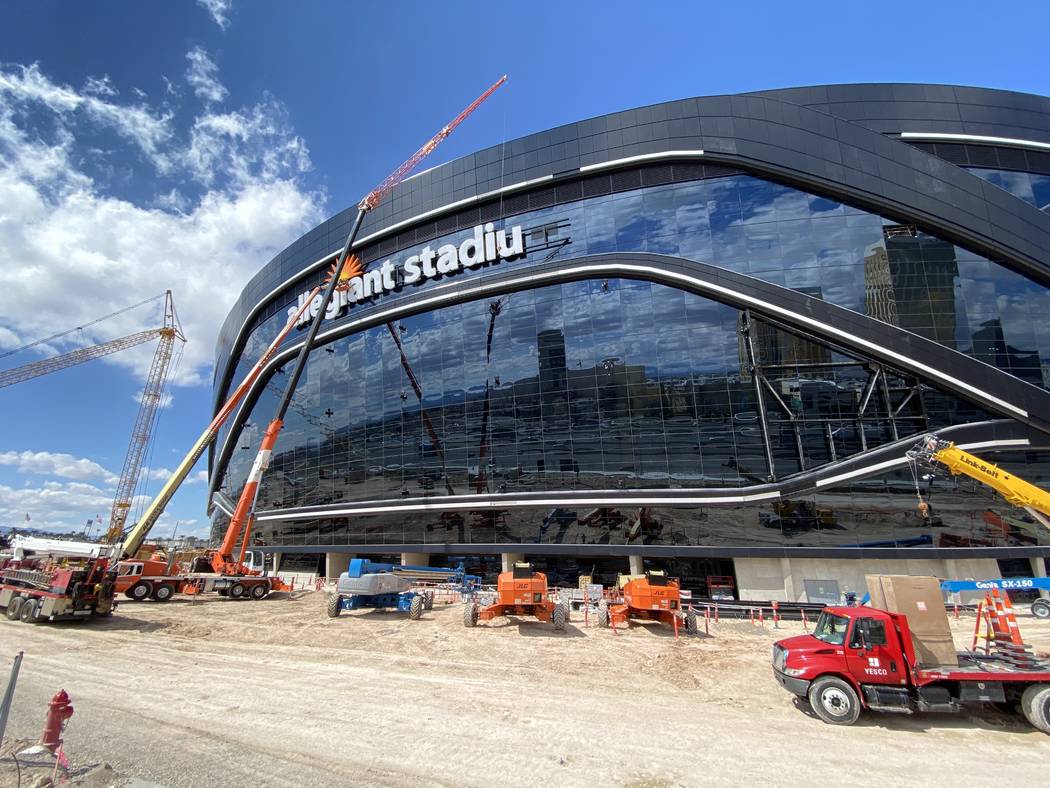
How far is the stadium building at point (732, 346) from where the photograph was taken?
27047 mm

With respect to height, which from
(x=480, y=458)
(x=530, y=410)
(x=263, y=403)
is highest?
(x=263, y=403)

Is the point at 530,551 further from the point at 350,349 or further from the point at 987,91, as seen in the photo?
the point at 987,91

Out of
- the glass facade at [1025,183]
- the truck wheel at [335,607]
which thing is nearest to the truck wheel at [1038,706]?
the truck wheel at [335,607]

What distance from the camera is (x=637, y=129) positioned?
111 feet

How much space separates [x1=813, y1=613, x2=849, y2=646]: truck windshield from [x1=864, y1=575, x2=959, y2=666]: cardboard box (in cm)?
121

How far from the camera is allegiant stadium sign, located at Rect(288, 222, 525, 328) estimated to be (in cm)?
3666

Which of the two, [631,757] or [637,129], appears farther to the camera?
[637,129]

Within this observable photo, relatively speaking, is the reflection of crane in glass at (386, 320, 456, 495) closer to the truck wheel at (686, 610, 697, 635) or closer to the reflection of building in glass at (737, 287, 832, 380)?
the truck wheel at (686, 610, 697, 635)

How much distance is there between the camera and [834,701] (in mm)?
9656

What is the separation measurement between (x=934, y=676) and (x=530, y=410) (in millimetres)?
25913

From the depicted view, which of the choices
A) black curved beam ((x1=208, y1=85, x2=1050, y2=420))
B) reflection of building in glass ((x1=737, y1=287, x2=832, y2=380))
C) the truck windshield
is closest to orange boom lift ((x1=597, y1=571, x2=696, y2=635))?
the truck windshield

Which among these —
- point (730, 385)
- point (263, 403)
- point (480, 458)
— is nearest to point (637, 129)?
point (730, 385)

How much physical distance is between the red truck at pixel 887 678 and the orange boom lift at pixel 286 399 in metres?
27.3

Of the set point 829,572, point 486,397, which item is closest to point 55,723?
point 486,397
